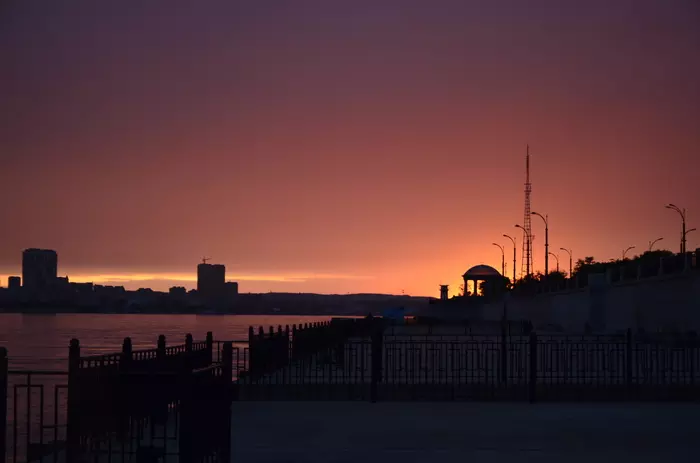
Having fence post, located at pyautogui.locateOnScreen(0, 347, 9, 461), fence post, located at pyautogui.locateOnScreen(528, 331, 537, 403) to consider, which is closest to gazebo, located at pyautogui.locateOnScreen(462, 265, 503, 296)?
fence post, located at pyautogui.locateOnScreen(528, 331, 537, 403)

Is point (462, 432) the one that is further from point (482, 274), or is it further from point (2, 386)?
point (482, 274)

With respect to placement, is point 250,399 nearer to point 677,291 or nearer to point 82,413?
point 82,413

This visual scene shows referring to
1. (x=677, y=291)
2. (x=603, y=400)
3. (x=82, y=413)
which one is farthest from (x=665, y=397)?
(x=677, y=291)

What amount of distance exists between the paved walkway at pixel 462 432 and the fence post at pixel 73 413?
8.88 feet

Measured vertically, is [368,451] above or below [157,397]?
below

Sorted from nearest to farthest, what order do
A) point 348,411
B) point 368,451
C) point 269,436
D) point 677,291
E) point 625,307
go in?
point 368,451 → point 269,436 → point 348,411 → point 677,291 → point 625,307

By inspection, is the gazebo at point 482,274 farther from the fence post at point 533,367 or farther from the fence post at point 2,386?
the fence post at point 2,386

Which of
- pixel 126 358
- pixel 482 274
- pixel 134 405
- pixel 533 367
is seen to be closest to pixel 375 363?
pixel 533 367

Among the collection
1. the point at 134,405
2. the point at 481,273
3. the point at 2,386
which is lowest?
the point at 134,405

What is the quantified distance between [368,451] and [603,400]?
10.9 m

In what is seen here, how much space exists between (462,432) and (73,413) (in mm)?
7851

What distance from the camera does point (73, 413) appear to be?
39.8ft

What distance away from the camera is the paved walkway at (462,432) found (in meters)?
14.7

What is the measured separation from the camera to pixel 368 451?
49.3 feet
